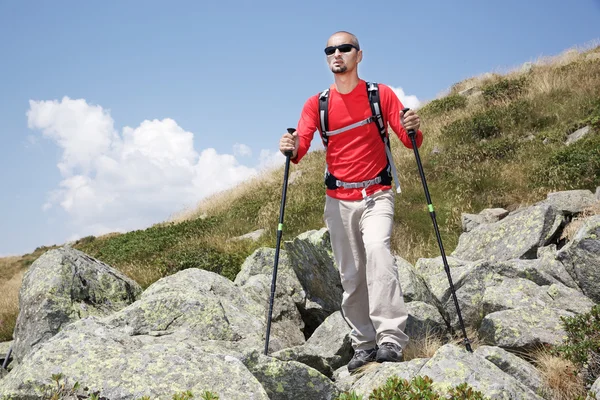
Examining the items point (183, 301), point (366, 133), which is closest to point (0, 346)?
point (183, 301)

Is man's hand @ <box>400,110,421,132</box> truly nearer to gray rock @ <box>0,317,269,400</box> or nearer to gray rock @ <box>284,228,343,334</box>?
gray rock @ <box>284,228,343,334</box>

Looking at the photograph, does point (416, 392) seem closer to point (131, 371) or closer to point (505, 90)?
point (131, 371)

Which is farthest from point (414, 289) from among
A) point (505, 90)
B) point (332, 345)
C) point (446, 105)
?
point (446, 105)

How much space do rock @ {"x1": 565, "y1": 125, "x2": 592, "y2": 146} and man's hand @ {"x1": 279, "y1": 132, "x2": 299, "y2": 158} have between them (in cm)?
1210

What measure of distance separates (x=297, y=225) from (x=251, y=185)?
30.2ft

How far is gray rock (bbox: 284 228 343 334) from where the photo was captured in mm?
7937

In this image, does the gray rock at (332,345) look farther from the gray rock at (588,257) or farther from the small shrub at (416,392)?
the gray rock at (588,257)

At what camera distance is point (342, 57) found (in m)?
6.08

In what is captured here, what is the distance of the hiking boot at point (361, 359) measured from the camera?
229 inches

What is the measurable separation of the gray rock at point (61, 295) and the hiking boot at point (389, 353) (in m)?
5.21

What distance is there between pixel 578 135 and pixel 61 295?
14.6 meters

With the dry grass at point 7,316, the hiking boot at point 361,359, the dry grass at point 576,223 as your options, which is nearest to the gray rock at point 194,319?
the hiking boot at point 361,359

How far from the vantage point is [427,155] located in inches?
715

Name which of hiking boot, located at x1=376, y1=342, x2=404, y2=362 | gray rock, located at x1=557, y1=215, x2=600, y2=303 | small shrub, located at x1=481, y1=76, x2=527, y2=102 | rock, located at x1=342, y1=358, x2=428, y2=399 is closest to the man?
hiking boot, located at x1=376, y1=342, x2=404, y2=362
